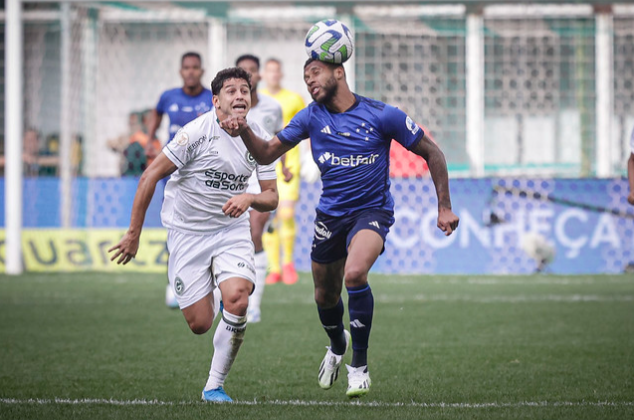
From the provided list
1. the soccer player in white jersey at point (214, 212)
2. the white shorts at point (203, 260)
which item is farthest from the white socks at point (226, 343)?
the white shorts at point (203, 260)

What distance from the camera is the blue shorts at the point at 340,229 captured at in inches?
235

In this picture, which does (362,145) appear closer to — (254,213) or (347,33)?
(347,33)

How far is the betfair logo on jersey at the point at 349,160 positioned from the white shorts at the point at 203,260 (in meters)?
0.73

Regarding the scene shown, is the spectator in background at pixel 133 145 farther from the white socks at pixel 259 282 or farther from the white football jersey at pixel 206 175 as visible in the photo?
the white football jersey at pixel 206 175

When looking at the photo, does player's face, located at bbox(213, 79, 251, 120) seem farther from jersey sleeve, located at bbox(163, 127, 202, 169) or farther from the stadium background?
the stadium background

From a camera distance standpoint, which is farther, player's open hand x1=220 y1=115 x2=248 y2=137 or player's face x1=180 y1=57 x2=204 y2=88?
player's face x1=180 y1=57 x2=204 y2=88

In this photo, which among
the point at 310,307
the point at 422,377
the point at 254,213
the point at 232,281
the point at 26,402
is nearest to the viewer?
the point at 26,402

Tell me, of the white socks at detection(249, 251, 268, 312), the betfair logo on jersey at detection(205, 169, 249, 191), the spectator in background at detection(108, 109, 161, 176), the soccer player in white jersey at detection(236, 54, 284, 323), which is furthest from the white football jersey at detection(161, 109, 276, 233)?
the spectator in background at detection(108, 109, 161, 176)

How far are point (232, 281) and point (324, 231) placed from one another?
2.17 ft

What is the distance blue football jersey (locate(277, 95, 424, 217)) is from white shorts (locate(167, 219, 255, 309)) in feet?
1.89

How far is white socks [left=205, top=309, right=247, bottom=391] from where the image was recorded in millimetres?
5672

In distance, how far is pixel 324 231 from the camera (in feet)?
20.1

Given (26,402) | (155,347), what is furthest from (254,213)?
(26,402)

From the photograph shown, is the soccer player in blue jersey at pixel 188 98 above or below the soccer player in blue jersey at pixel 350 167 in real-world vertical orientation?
above
